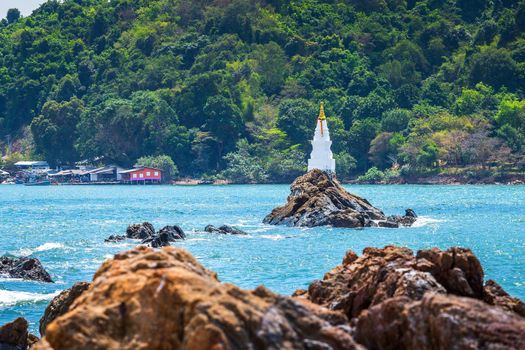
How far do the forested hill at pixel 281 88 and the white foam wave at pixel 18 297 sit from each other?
3955 inches

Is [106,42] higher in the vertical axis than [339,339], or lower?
higher

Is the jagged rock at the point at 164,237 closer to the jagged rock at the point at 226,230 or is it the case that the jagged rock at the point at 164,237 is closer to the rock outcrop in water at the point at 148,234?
the rock outcrop in water at the point at 148,234

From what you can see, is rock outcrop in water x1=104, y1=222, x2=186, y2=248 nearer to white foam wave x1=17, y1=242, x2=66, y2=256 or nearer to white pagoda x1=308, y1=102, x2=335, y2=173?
white foam wave x1=17, y1=242, x2=66, y2=256

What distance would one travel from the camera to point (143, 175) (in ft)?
491

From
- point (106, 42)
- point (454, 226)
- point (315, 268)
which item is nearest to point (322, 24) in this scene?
point (106, 42)

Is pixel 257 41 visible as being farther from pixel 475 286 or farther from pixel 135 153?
pixel 475 286

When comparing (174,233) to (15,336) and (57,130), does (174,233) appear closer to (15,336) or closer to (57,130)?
(15,336)

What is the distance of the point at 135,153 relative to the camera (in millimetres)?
155875

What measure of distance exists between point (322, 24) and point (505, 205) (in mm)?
106551

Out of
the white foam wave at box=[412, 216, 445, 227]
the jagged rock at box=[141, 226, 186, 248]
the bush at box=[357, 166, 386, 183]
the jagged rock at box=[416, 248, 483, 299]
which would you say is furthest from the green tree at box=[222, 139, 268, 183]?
the jagged rock at box=[416, 248, 483, 299]

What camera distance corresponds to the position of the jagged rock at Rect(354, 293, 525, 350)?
434 inches

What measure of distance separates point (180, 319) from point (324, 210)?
49.5 m

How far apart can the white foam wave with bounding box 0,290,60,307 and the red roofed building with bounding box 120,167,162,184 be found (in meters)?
117

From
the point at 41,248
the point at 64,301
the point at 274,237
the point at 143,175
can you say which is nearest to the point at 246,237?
the point at 274,237
